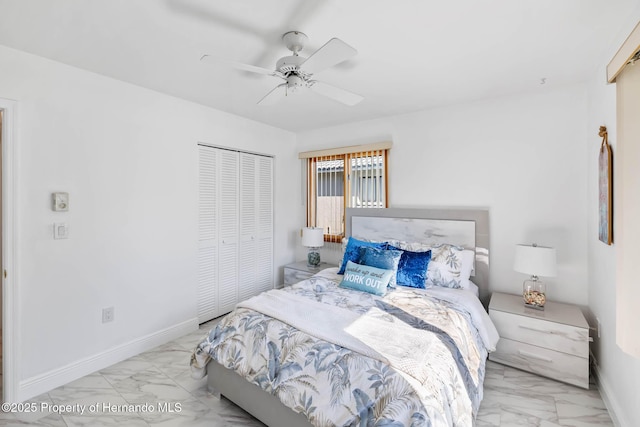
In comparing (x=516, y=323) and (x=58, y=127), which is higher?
(x=58, y=127)

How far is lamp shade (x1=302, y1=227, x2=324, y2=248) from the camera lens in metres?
3.85

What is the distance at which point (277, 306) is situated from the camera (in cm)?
215

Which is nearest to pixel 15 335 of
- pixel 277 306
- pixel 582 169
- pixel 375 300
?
pixel 277 306

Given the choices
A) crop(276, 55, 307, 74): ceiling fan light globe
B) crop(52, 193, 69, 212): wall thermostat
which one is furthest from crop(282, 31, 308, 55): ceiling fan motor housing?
crop(52, 193, 69, 212): wall thermostat

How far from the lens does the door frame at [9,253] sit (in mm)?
2029

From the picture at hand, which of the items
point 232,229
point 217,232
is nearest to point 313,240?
point 232,229

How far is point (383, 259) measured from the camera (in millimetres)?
2668

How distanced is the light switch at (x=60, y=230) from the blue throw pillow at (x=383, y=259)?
2.42 m

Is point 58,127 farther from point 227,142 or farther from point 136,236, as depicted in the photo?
point 227,142

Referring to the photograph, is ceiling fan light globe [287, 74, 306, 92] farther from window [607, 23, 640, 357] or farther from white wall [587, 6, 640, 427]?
white wall [587, 6, 640, 427]

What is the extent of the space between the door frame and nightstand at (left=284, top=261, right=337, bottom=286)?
8.35ft

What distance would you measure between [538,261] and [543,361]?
0.78 meters

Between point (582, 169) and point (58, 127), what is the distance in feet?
14.0

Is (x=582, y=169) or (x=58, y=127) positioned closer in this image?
(x=58, y=127)
